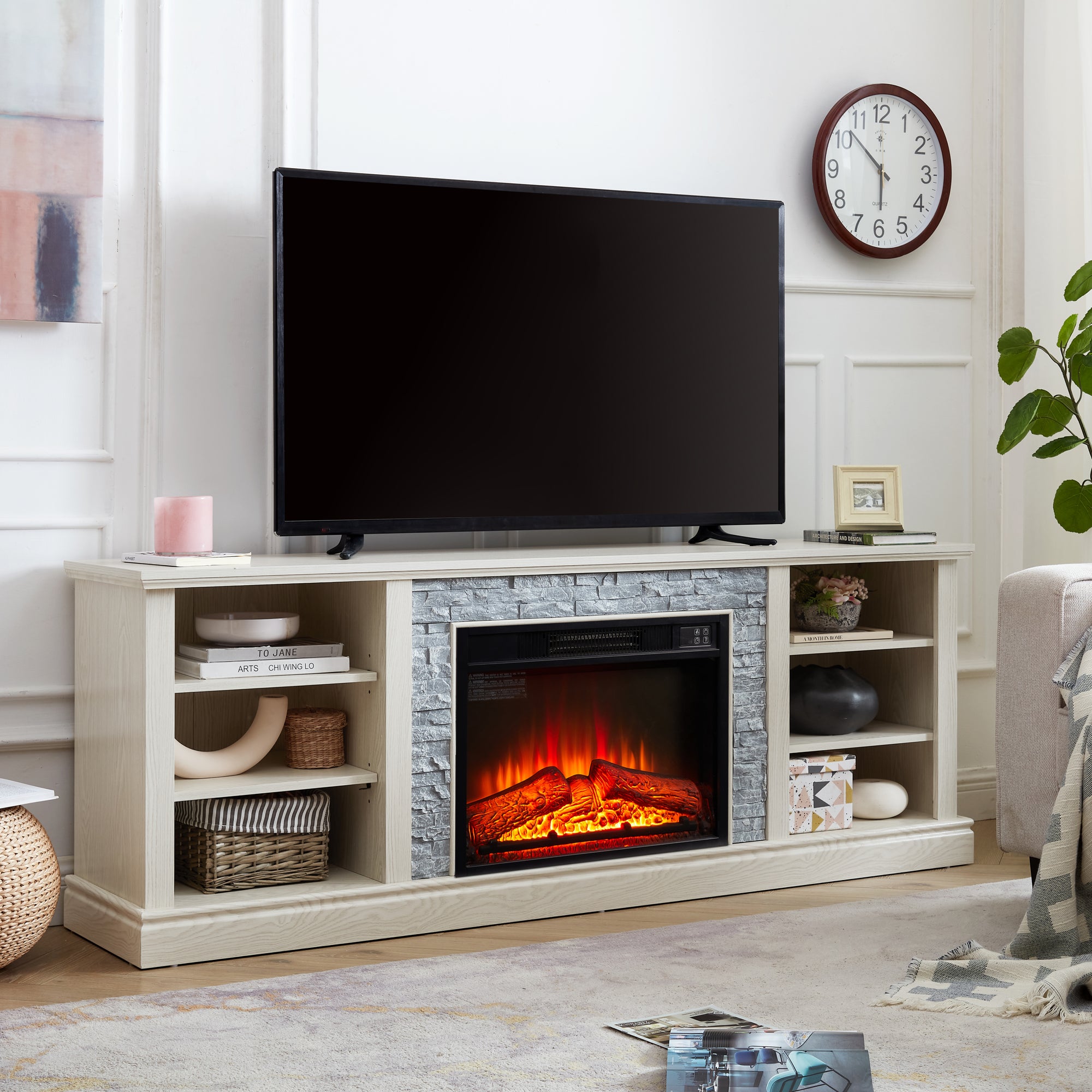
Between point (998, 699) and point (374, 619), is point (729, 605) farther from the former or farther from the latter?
point (374, 619)

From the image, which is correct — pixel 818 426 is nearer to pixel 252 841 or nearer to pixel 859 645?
pixel 859 645

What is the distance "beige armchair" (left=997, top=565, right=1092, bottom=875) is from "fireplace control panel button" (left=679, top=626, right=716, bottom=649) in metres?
0.59

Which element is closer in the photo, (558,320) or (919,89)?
(558,320)

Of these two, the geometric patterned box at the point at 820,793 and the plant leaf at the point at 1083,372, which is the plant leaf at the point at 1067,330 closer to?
the plant leaf at the point at 1083,372

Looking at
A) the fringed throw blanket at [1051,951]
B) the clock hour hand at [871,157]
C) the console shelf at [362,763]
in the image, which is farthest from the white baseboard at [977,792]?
the clock hour hand at [871,157]

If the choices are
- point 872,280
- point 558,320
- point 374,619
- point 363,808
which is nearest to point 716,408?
point 558,320

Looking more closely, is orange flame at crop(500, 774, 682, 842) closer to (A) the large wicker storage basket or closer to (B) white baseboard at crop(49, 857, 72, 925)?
(A) the large wicker storage basket

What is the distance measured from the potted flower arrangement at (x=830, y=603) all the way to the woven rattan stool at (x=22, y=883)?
1.72 meters

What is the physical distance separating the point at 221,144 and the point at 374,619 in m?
1.07

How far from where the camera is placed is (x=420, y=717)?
2.78m

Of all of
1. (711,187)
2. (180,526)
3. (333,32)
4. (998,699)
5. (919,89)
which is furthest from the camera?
(919,89)

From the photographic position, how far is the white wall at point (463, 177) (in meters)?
2.89

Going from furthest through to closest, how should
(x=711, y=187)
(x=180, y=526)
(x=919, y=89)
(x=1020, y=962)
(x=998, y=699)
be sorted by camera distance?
(x=919, y=89) < (x=711, y=187) < (x=998, y=699) < (x=180, y=526) < (x=1020, y=962)

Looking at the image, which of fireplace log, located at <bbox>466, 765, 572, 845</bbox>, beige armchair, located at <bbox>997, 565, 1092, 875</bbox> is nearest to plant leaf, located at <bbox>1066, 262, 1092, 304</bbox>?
beige armchair, located at <bbox>997, 565, 1092, 875</bbox>
